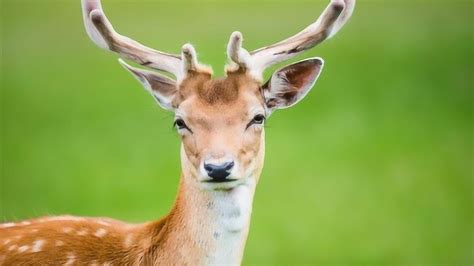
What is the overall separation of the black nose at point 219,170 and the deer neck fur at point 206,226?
238 millimetres

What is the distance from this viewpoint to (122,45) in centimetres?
760

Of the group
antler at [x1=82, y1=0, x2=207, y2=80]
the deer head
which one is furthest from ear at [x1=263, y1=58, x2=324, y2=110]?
antler at [x1=82, y1=0, x2=207, y2=80]

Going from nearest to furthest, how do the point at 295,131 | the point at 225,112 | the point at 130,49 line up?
1. the point at 225,112
2. the point at 130,49
3. the point at 295,131

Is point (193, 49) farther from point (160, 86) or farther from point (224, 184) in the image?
point (224, 184)

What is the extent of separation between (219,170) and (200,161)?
18 cm

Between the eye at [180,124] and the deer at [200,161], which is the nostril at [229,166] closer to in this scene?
the deer at [200,161]

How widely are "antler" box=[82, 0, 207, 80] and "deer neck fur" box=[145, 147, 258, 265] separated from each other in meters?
0.59

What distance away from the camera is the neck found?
7098 millimetres

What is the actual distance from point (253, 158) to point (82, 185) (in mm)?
9857

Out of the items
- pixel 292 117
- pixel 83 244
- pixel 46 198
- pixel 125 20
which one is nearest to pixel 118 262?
pixel 83 244

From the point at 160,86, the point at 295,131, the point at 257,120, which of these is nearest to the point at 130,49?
the point at 160,86

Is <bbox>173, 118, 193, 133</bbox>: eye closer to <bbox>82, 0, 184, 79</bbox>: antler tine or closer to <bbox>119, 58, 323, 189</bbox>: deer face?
<bbox>119, 58, 323, 189</bbox>: deer face

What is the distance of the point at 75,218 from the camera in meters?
7.71

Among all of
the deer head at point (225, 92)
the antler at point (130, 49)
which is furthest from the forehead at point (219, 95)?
the antler at point (130, 49)
